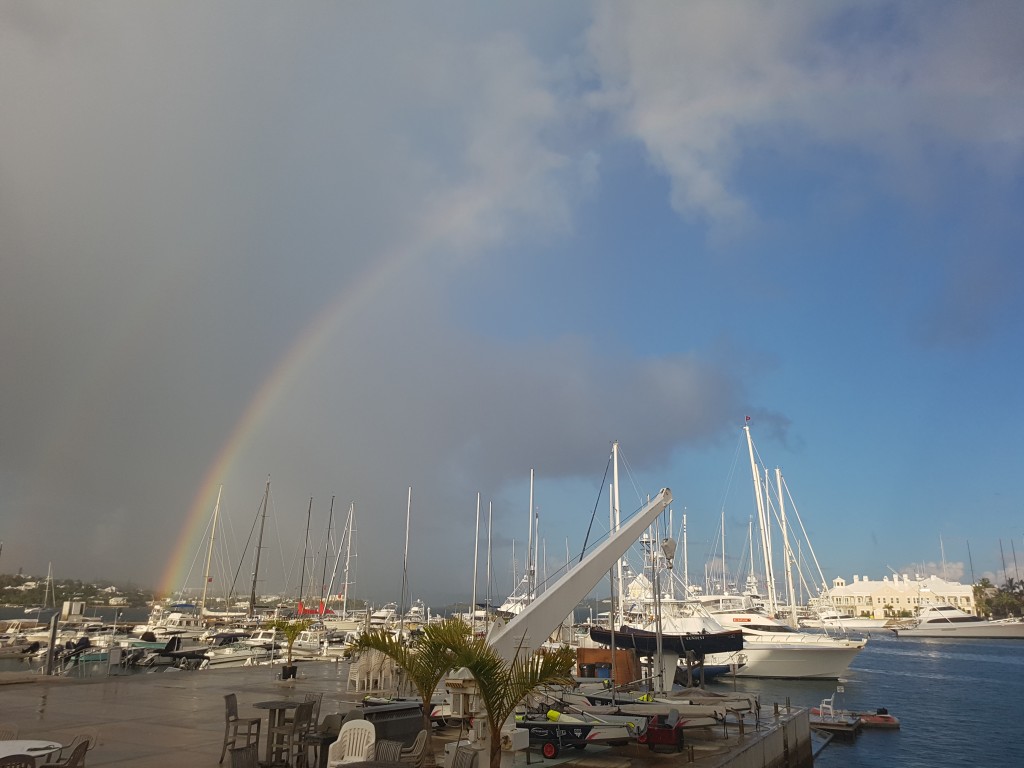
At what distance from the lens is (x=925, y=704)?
51.4m

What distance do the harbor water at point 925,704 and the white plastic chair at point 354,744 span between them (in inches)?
714

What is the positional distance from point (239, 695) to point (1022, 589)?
22757 centimetres

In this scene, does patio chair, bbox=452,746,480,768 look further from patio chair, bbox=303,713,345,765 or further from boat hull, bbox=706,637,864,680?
boat hull, bbox=706,637,864,680

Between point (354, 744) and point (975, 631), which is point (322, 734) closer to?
point (354, 744)

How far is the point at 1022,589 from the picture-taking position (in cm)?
18875

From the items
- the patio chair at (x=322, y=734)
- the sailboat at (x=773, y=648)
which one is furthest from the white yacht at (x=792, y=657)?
the patio chair at (x=322, y=734)

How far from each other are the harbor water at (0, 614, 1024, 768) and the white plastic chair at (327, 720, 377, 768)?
59.5 ft

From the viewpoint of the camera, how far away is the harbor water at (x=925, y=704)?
3216 centimetres

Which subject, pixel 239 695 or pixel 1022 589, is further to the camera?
pixel 1022 589

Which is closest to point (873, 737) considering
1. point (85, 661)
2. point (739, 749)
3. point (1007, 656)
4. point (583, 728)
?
point (739, 749)

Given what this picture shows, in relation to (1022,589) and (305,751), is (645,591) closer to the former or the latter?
(305,751)

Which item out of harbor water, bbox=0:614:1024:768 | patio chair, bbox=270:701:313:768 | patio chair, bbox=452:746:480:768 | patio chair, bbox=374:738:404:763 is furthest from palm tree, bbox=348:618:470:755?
harbor water, bbox=0:614:1024:768

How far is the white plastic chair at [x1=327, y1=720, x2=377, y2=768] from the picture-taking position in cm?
959

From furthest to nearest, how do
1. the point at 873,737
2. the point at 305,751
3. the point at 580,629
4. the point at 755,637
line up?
1. the point at 580,629
2. the point at 755,637
3. the point at 873,737
4. the point at 305,751
